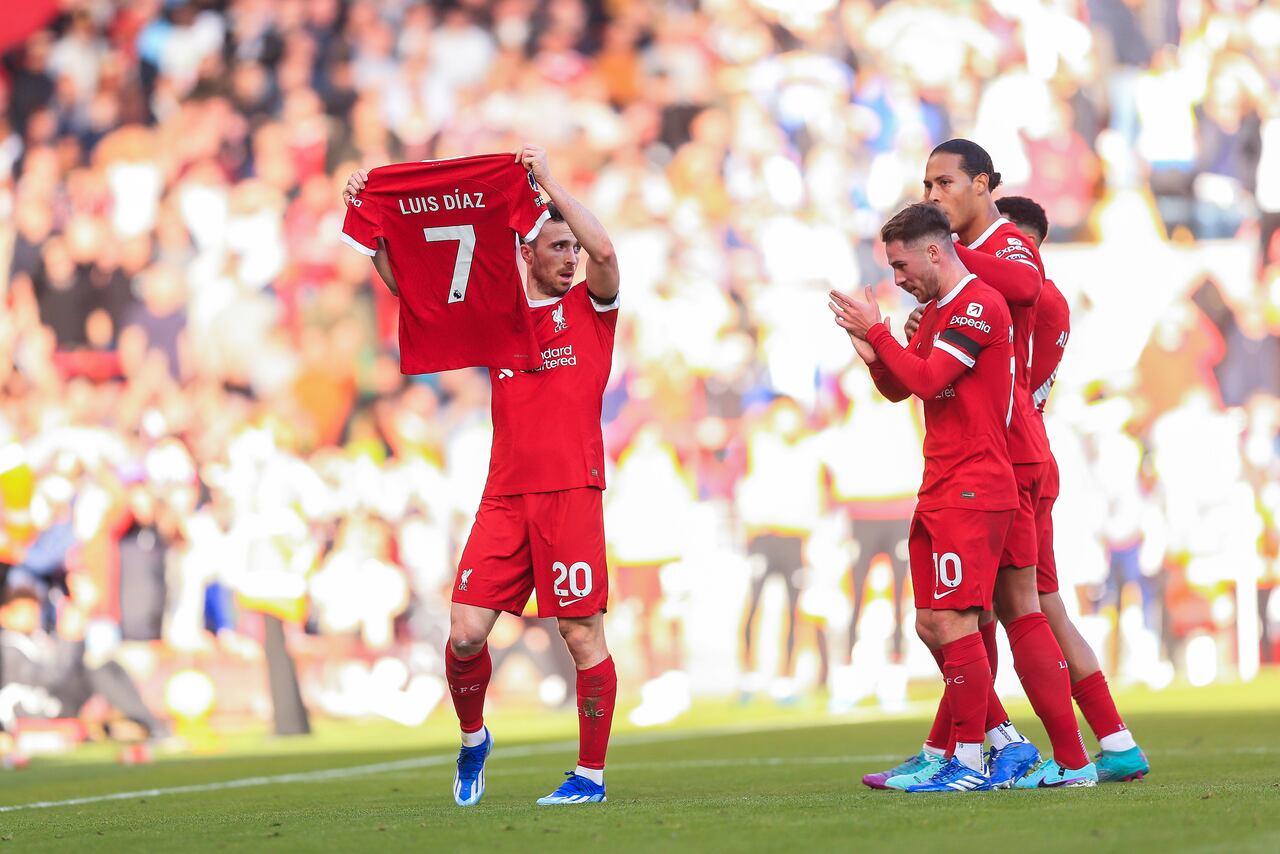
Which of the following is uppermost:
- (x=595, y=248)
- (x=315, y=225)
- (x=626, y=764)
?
(x=315, y=225)

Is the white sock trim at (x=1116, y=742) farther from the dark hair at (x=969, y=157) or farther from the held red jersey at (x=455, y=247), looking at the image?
the held red jersey at (x=455, y=247)

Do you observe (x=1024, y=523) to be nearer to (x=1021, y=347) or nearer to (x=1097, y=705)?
(x=1021, y=347)

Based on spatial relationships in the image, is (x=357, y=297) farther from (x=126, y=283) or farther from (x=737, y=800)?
→ (x=737, y=800)

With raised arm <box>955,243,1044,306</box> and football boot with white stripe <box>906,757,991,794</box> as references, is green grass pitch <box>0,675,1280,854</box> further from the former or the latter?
raised arm <box>955,243,1044,306</box>

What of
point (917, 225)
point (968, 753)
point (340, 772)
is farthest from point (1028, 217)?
point (340, 772)

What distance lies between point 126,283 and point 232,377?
4.47 ft

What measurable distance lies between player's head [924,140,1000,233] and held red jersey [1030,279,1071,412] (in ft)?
1.57

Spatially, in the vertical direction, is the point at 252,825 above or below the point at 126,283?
below

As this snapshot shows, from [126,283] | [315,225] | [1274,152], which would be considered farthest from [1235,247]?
[126,283]

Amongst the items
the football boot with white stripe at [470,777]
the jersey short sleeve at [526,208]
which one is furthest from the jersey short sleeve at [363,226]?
the football boot with white stripe at [470,777]

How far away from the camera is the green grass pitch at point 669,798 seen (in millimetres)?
4617

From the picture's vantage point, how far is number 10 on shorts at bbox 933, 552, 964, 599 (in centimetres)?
561

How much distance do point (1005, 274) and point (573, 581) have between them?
1603 mm

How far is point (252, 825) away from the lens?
541cm
